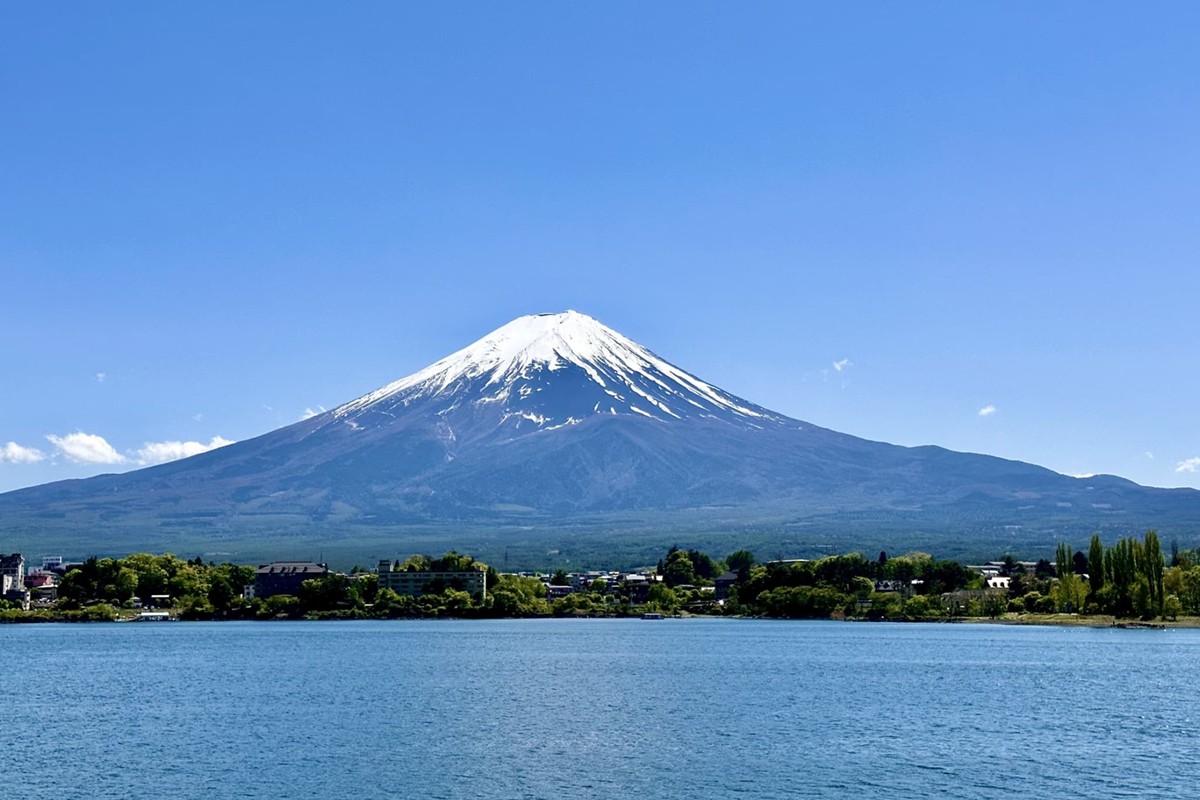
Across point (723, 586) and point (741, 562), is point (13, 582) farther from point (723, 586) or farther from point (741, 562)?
point (741, 562)

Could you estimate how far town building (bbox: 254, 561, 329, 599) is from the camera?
12631 cm

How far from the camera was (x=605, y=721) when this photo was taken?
39125 mm

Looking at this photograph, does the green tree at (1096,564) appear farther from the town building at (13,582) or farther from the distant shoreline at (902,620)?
the town building at (13,582)

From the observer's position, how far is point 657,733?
3678cm

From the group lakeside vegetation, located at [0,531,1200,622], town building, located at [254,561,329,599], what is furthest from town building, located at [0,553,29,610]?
town building, located at [254,561,329,599]

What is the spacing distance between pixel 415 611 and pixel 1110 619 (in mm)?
51154

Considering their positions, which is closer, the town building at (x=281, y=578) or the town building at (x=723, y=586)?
the town building at (x=281, y=578)

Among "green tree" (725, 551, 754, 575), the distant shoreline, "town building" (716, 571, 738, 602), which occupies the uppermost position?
"green tree" (725, 551, 754, 575)

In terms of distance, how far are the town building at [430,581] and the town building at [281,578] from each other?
9.45 meters

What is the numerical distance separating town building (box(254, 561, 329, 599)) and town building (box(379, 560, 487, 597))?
31.0 feet

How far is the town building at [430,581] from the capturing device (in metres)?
115

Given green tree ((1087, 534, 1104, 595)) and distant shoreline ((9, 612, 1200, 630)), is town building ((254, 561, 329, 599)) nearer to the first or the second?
distant shoreline ((9, 612, 1200, 630))

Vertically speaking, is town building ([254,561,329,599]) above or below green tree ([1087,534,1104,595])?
below

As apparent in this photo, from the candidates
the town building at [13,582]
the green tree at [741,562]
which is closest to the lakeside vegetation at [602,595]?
the town building at [13,582]
